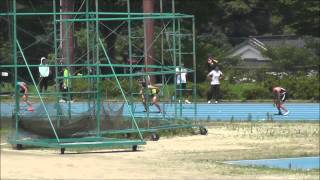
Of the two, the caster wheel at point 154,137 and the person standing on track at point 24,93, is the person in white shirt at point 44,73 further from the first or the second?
the caster wheel at point 154,137

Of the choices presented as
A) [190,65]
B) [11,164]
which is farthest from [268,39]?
[11,164]

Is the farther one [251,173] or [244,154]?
[244,154]

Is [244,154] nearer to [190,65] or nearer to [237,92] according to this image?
[237,92]

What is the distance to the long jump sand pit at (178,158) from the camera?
12.3 m

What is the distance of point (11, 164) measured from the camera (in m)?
12.5

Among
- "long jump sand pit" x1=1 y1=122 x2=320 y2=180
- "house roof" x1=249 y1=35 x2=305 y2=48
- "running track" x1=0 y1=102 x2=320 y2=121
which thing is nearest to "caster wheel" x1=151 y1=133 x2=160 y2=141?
"long jump sand pit" x1=1 y1=122 x2=320 y2=180

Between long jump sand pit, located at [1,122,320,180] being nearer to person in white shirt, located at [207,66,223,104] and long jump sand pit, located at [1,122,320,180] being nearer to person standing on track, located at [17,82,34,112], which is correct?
person standing on track, located at [17,82,34,112]

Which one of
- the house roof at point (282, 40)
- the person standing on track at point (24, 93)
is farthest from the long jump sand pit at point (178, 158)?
the house roof at point (282, 40)

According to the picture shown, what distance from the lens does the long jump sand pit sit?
1232 cm

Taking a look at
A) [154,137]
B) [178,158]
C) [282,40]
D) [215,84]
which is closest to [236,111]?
[215,84]

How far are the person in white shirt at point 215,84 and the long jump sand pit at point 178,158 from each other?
40.7 feet

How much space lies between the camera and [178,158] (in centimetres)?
1491

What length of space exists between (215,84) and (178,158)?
1914cm

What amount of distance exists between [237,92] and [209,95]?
2.65 m
